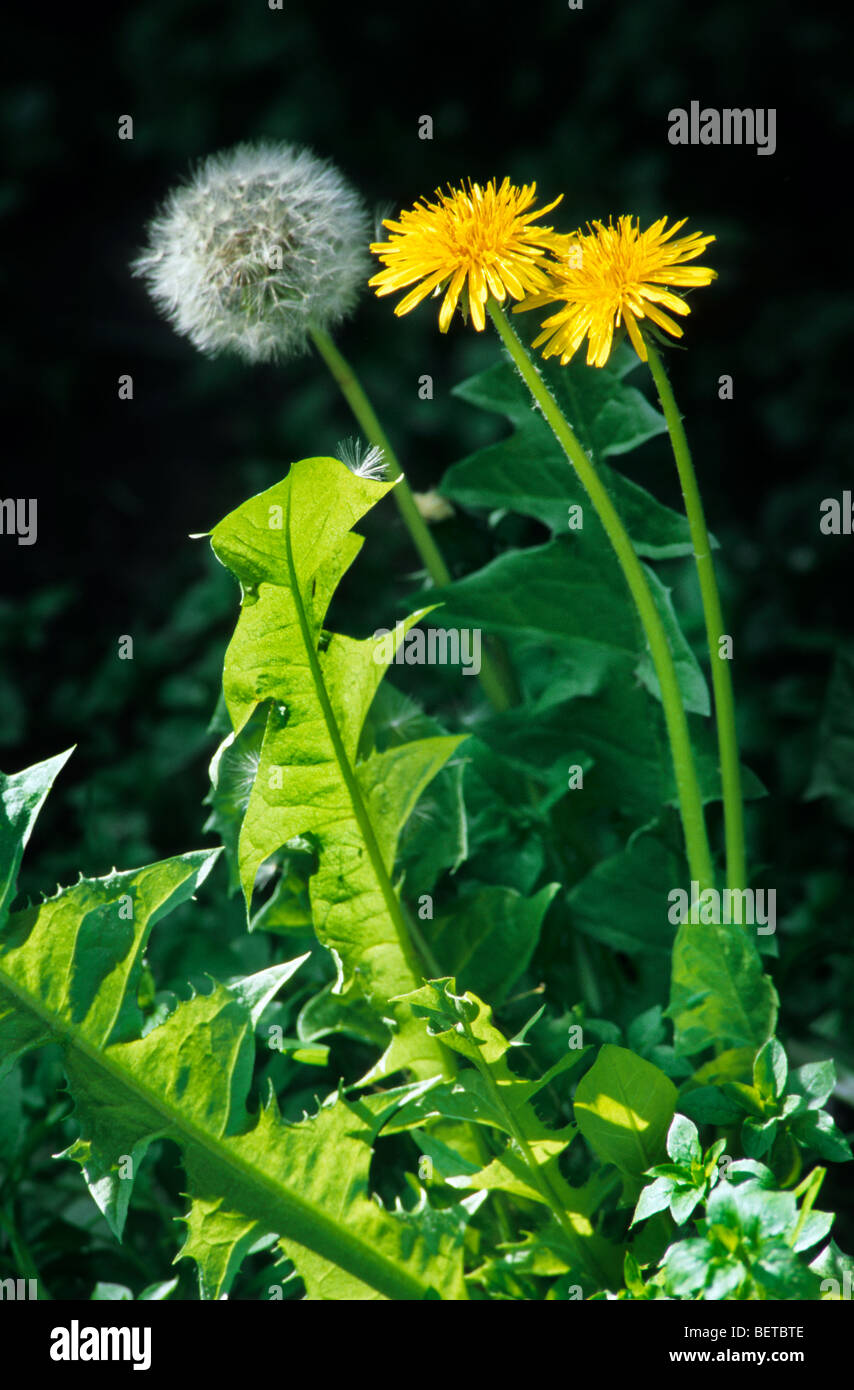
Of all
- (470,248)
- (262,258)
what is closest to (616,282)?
(470,248)

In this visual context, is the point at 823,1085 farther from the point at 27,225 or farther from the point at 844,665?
the point at 27,225

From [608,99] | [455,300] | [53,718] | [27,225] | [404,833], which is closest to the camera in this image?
[455,300]

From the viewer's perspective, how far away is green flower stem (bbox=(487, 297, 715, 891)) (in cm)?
86

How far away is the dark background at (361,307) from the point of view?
72.1 inches

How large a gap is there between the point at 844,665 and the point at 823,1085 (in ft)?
2.03

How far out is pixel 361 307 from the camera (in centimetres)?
209

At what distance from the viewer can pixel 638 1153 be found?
920 millimetres

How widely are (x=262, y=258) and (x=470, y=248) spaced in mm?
261

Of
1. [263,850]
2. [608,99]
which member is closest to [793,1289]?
[263,850]

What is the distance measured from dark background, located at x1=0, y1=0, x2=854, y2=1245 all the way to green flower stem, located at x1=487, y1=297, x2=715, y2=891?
2.64 ft

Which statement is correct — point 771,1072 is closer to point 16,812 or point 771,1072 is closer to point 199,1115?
point 199,1115

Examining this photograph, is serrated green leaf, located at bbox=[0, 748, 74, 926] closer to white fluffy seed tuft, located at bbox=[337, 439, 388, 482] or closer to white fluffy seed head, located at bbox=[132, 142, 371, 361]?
white fluffy seed tuft, located at bbox=[337, 439, 388, 482]

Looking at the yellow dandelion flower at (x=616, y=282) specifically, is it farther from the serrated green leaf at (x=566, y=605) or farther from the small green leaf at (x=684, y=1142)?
the small green leaf at (x=684, y=1142)

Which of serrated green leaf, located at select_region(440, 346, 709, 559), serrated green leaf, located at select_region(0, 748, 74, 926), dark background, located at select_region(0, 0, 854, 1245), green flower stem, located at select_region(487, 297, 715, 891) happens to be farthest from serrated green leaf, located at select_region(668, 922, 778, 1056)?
dark background, located at select_region(0, 0, 854, 1245)
